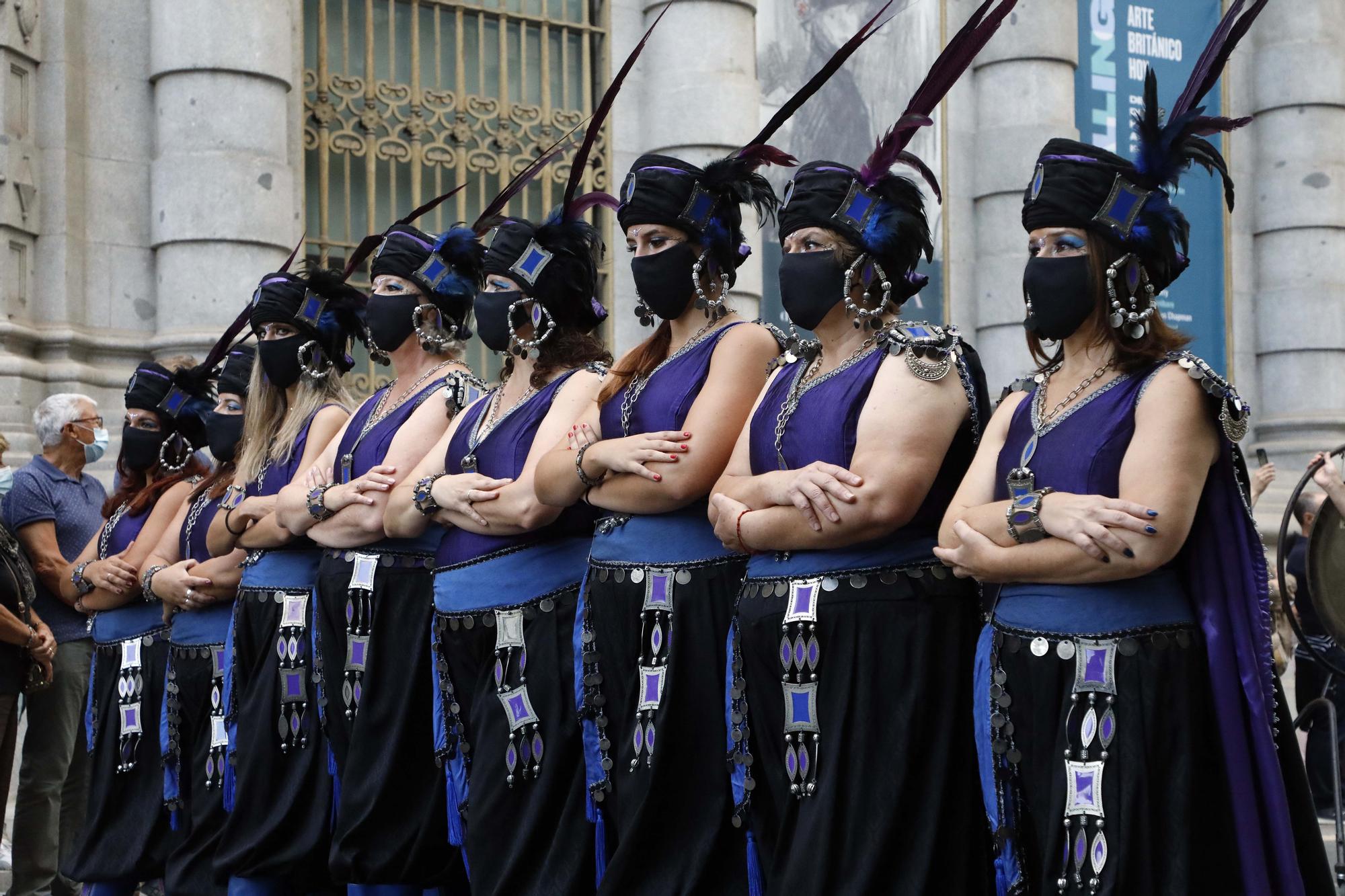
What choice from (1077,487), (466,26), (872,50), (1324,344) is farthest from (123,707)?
(1324,344)

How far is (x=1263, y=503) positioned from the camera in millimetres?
12883

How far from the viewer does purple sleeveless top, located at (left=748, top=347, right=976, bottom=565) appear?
4070 mm

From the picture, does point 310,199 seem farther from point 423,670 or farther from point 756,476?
point 756,476

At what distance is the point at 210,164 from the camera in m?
9.05

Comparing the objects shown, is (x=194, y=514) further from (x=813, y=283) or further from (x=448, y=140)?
(x=448, y=140)

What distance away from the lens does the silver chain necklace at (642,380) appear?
466 cm

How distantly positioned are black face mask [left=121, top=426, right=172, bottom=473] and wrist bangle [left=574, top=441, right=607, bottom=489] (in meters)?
2.79

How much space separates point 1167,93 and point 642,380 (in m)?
9.57

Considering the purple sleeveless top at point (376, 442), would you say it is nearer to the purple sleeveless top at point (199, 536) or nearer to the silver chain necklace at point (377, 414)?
the silver chain necklace at point (377, 414)

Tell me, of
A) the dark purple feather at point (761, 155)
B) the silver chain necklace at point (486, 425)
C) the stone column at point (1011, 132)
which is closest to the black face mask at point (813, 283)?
the dark purple feather at point (761, 155)

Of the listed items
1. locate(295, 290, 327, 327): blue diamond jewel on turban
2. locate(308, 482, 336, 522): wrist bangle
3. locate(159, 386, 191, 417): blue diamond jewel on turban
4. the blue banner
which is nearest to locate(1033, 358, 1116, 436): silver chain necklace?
locate(308, 482, 336, 522): wrist bangle

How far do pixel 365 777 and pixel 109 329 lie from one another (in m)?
4.55

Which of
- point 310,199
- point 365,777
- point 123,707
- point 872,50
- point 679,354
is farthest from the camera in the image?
point 872,50

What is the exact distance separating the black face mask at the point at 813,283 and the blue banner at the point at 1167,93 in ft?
28.3
